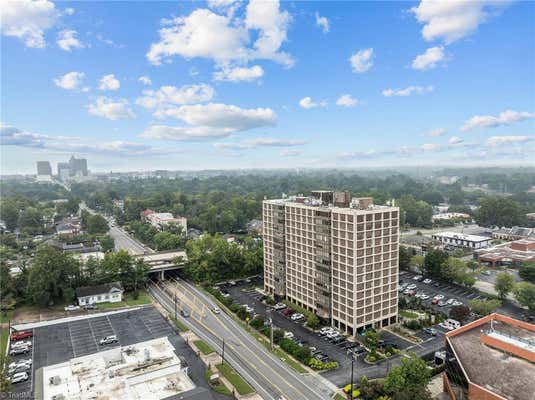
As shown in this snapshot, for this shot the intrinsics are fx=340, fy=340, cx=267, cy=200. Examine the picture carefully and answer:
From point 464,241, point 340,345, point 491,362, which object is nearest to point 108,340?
point 340,345

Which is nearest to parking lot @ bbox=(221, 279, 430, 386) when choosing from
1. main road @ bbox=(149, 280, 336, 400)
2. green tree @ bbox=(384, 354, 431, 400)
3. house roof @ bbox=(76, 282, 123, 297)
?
main road @ bbox=(149, 280, 336, 400)

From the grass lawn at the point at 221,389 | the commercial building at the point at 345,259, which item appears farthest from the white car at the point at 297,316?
the grass lawn at the point at 221,389

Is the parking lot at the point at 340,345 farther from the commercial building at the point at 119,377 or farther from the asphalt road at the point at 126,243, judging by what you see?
the asphalt road at the point at 126,243

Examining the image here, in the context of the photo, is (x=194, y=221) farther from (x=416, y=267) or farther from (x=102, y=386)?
(x=102, y=386)

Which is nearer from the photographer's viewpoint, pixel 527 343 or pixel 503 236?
pixel 527 343

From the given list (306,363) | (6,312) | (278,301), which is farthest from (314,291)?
(6,312)

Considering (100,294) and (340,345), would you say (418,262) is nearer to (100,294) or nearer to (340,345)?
(340,345)
